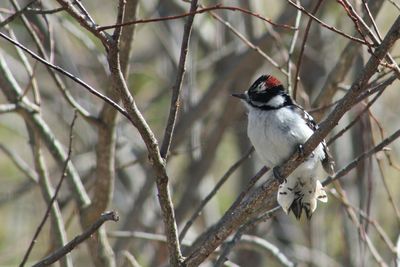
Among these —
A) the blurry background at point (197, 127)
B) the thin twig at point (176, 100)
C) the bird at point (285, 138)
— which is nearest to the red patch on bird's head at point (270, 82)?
the bird at point (285, 138)

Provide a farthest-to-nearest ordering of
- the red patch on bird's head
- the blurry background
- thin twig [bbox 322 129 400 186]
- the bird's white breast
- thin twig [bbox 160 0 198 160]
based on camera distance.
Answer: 1. the blurry background
2. the red patch on bird's head
3. the bird's white breast
4. thin twig [bbox 322 129 400 186]
5. thin twig [bbox 160 0 198 160]

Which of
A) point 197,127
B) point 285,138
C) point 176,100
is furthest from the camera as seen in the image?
point 197,127

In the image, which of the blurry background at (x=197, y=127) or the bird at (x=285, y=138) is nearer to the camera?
the bird at (x=285, y=138)

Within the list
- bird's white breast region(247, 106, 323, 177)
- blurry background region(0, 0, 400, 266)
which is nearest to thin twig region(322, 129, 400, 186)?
bird's white breast region(247, 106, 323, 177)

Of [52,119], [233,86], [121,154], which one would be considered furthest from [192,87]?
[52,119]

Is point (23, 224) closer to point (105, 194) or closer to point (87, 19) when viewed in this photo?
point (105, 194)

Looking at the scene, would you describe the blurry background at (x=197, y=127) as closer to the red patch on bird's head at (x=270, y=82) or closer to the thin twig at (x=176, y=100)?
the red patch on bird's head at (x=270, y=82)

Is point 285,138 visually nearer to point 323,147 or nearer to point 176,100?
point 323,147

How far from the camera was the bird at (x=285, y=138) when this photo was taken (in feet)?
14.2

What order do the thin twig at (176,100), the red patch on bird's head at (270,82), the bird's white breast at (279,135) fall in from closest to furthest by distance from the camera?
1. the thin twig at (176,100)
2. the bird's white breast at (279,135)
3. the red patch on bird's head at (270,82)

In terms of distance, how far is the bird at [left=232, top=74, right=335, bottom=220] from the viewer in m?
4.34

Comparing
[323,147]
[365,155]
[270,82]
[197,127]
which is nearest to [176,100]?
[365,155]

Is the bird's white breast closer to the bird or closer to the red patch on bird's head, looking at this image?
the bird

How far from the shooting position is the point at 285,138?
4.32 meters
